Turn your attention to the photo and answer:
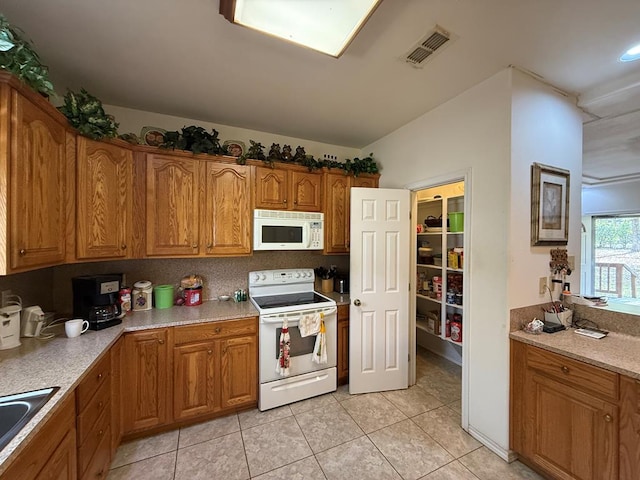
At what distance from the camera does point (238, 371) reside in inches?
85.8

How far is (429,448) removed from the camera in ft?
6.07

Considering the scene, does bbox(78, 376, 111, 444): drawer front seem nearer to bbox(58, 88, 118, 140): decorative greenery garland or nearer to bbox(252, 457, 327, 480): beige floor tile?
bbox(252, 457, 327, 480): beige floor tile

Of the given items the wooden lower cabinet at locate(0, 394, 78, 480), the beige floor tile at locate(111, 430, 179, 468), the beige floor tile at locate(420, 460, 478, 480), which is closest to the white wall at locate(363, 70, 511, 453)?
the beige floor tile at locate(420, 460, 478, 480)

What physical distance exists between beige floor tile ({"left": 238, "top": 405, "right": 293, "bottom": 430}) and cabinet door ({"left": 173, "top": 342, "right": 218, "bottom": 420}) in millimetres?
279

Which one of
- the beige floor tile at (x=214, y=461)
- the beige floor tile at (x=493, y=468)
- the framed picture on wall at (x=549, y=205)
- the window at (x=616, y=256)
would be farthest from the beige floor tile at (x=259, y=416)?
the window at (x=616, y=256)

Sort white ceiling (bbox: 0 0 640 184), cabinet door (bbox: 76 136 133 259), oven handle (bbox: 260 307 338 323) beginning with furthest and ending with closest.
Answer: oven handle (bbox: 260 307 338 323) → cabinet door (bbox: 76 136 133 259) → white ceiling (bbox: 0 0 640 184)

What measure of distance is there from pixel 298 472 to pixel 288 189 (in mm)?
2287

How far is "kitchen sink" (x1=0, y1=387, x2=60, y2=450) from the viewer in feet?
3.24

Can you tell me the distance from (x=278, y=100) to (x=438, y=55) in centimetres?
126

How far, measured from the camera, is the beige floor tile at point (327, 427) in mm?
1910

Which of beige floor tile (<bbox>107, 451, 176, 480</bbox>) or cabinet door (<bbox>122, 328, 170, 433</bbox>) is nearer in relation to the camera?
beige floor tile (<bbox>107, 451, 176, 480</bbox>)

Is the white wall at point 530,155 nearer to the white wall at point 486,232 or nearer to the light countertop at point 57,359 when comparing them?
the white wall at point 486,232

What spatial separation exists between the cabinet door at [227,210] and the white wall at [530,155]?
7.14ft

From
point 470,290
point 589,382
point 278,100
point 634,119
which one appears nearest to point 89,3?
point 278,100
